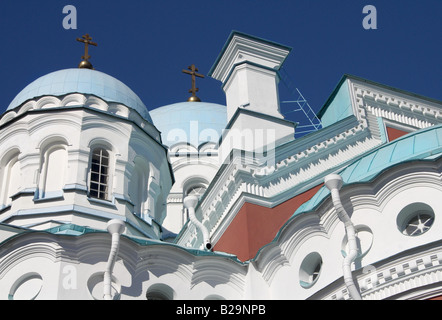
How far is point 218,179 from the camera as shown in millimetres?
16312

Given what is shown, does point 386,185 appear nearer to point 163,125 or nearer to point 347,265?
point 347,265

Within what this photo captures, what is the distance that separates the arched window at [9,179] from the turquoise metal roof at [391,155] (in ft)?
23.2

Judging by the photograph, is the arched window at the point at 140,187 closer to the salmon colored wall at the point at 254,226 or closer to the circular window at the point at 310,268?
the salmon colored wall at the point at 254,226

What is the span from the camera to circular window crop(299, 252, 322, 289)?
13260 mm

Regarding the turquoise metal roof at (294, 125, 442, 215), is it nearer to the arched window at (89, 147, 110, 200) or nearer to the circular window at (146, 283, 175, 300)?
the circular window at (146, 283, 175, 300)

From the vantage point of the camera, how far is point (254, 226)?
49.2 ft

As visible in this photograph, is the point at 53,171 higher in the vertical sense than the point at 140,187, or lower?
lower

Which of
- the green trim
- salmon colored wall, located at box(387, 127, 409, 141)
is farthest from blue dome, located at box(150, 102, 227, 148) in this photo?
salmon colored wall, located at box(387, 127, 409, 141)

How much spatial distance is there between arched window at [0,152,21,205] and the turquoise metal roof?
709 cm

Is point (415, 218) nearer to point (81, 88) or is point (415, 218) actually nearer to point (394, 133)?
point (394, 133)

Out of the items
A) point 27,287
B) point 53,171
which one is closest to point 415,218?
point 27,287

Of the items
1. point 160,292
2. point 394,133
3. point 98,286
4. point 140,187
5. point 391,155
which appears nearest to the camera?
point 98,286

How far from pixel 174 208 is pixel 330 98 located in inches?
372

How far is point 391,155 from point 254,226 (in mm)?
2612
